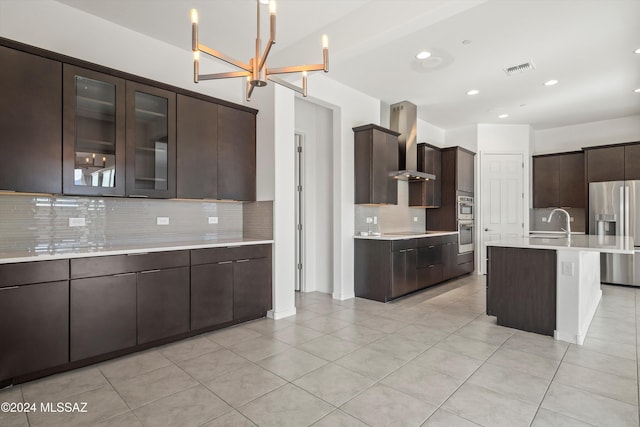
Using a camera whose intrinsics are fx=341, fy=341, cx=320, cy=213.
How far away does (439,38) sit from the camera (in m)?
3.46

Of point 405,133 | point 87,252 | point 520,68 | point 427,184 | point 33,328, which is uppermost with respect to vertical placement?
point 520,68

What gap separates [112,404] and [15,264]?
3.69 ft

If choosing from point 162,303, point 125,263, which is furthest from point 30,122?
point 162,303

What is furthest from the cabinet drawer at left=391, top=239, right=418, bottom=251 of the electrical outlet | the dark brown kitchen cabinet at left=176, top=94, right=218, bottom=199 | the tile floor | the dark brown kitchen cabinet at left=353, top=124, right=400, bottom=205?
the electrical outlet

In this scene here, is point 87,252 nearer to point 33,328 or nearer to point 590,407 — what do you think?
point 33,328

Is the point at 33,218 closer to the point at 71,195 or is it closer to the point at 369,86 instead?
the point at 71,195

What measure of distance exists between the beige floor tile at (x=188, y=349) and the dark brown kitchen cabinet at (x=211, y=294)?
14 centimetres

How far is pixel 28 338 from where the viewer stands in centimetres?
231

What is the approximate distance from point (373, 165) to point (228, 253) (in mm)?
2380

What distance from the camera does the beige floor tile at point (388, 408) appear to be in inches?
75.9

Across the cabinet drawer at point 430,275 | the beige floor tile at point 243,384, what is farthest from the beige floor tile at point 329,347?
the cabinet drawer at point 430,275

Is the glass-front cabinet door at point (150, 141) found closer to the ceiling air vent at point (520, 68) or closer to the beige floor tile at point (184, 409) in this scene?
the beige floor tile at point (184, 409)

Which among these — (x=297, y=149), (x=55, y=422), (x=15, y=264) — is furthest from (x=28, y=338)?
(x=297, y=149)

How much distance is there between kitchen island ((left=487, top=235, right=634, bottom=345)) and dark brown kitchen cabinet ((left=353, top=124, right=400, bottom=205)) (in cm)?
169
